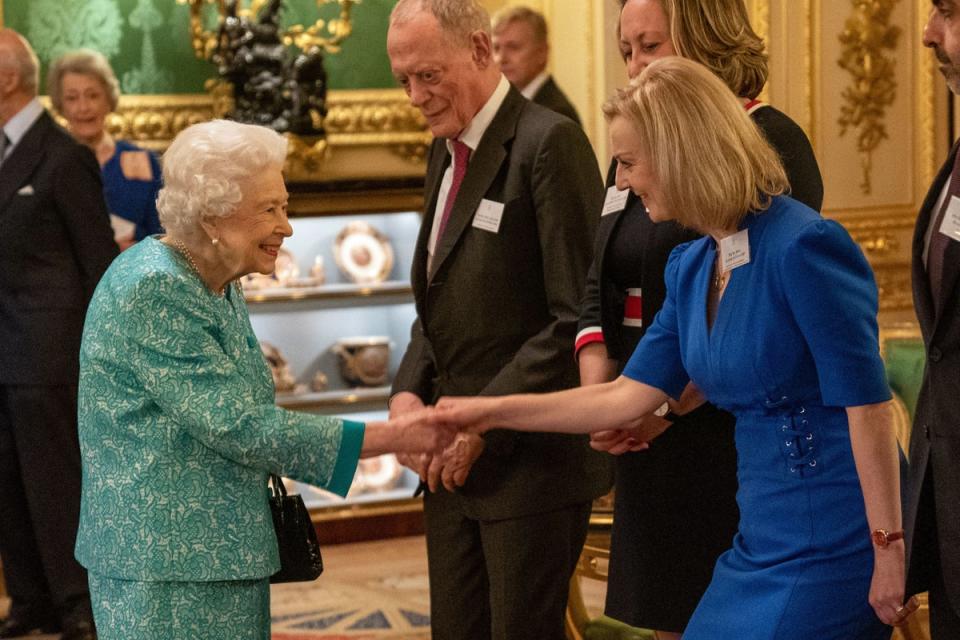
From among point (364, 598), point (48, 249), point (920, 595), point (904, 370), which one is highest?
point (48, 249)

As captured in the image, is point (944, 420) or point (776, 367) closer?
point (944, 420)

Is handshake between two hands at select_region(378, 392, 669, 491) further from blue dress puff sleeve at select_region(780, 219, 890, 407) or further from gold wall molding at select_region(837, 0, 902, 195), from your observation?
gold wall molding at select_region(837, 0, 902, 195)

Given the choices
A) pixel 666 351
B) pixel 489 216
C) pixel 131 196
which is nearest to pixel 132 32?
pixel 131 196

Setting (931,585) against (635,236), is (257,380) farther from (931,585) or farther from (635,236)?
(931,585)

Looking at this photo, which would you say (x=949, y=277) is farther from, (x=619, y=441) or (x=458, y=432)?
(x=458, y=432)

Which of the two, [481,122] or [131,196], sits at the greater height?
[481,122]

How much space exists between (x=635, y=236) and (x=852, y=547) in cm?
82

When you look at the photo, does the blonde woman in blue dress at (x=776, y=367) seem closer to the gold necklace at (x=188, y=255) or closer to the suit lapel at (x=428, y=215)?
the gold necklace at (x=188, y=255)

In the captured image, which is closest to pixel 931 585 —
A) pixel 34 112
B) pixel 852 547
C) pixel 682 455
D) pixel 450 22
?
pixel 852 547

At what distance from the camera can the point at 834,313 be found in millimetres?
2102

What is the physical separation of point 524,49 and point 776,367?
3.77m

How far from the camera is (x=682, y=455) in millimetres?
2701

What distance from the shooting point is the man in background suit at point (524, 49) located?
18.8ft

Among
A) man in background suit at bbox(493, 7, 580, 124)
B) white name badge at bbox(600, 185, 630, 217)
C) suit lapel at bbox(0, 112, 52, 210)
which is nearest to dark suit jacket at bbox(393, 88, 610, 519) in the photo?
white name badge at bbox(600, 185, 630, 217)
